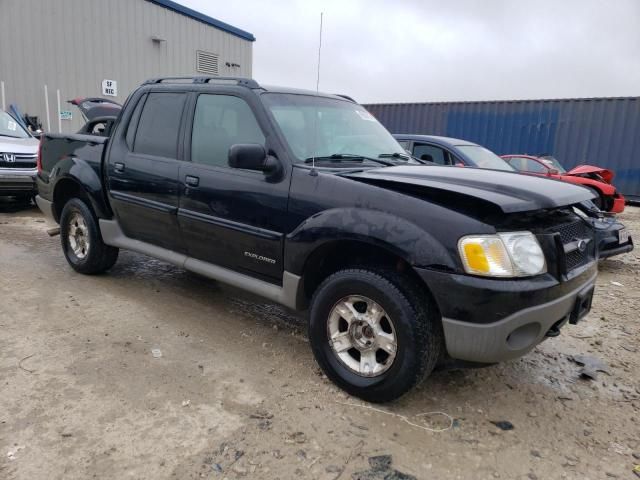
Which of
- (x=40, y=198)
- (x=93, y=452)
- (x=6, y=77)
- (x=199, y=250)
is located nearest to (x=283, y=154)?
(x=199, y=250)

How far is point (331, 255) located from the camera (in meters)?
3.11

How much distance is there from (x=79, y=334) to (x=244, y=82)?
222 cm

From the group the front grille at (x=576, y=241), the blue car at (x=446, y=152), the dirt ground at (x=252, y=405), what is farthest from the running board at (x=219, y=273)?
the blue car at (x=446, y=152)

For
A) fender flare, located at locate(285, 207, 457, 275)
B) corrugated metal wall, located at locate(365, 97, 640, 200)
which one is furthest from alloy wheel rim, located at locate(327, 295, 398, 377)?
corrugated metal wall, located at locate(365, 97, 640, 200)

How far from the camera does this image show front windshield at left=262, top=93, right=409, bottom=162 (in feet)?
11.0

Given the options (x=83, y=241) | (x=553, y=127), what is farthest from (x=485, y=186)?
(x=553, y=127)

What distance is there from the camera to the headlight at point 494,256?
240cm

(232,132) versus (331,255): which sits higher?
(232,132)

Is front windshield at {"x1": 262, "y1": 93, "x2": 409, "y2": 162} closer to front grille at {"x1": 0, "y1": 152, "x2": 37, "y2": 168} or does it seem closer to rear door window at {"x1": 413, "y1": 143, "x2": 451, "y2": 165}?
rear door window at {"x1": 413, "y1": 143, "x2": 451, "y2": 165}

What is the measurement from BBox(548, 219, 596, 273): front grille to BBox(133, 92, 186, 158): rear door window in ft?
9.25

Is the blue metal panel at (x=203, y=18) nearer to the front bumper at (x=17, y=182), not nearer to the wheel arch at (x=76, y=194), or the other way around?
the front bumper at (x=17, y=182)

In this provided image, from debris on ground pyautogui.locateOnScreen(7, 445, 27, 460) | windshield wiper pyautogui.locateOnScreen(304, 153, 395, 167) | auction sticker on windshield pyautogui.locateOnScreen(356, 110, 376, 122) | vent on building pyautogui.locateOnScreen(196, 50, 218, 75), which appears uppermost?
vent on building pyautogui.locateOnScreen(196, 50, 218, 75)

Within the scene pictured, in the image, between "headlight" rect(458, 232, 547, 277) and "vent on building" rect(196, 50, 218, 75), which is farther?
"vent on building" rect(196, 50, 218, 75)

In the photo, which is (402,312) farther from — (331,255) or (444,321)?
(331,255)
